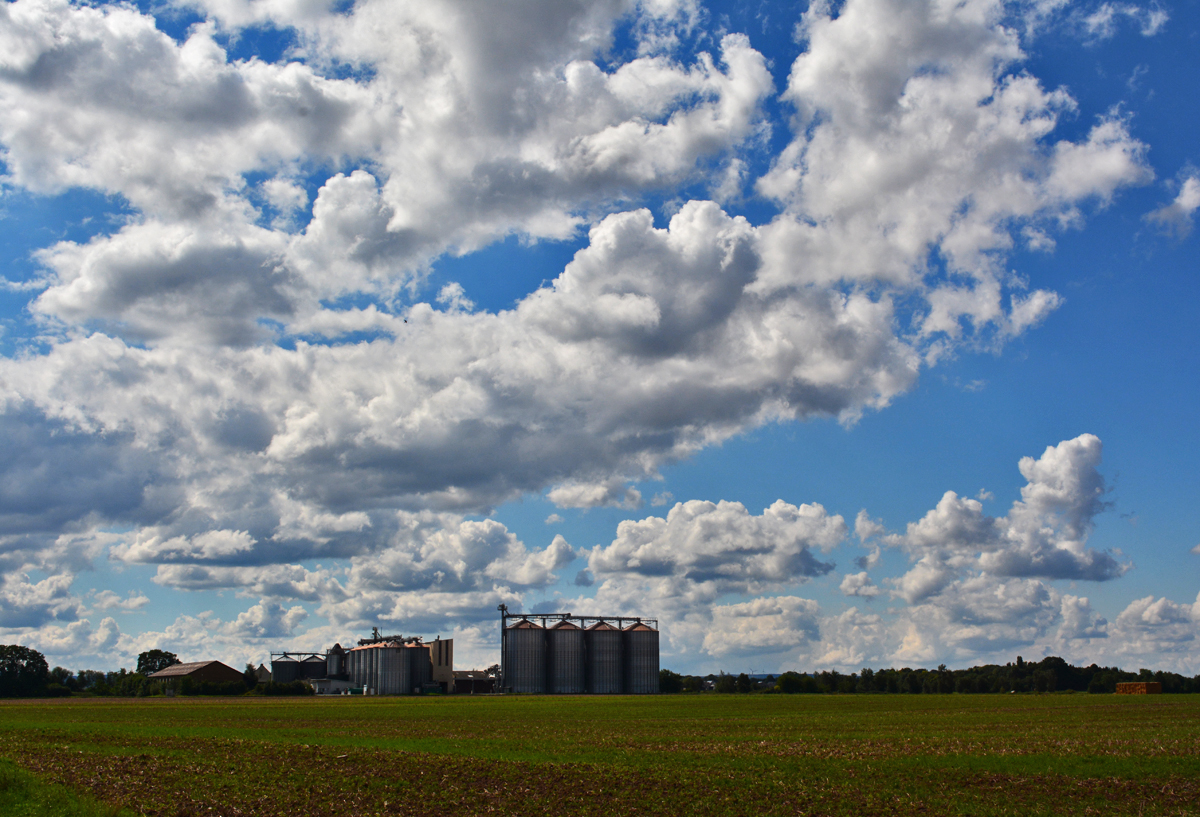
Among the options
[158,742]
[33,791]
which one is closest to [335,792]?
[33,791]

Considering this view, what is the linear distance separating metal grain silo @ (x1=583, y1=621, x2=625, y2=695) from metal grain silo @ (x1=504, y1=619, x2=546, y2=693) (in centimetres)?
955

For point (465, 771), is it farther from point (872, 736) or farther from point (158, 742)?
point (872, 736)

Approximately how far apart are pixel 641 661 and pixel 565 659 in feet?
54.2

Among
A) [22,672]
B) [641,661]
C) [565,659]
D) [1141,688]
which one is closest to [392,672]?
[565,659]

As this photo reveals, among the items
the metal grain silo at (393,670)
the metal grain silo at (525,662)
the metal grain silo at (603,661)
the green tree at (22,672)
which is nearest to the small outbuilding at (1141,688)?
the metal grain silo at (603,661)

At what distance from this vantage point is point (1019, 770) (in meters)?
32.9

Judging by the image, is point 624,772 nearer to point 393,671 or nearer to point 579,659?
point 579,659

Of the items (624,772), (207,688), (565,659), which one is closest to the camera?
(624,772)

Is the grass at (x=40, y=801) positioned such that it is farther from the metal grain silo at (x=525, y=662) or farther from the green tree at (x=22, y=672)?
the green tree at (x=22, y=672)

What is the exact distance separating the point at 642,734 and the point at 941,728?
60.7 ft

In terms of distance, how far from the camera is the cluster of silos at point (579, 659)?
180 m

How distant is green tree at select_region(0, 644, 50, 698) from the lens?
18400 centimetres

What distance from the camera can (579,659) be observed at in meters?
182

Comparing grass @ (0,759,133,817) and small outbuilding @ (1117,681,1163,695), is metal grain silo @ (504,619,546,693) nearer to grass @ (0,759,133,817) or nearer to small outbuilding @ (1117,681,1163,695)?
small outbuilding @ (1117,681,1163,695)
